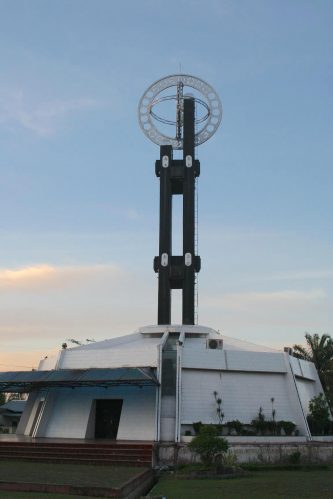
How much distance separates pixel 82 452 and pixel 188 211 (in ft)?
54.9

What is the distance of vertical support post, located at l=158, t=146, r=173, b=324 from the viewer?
33094 millimetres

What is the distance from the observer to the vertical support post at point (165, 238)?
33.1 meters

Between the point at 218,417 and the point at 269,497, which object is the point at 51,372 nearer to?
the point at 218,417

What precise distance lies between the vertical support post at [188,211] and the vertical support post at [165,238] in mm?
902

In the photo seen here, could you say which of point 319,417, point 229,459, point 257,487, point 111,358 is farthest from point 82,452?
point 319,417

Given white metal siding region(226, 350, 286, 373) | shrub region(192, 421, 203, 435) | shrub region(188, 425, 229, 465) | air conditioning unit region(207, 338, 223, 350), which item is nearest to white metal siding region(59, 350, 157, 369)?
air conditioning unit region(207, 338, 223, 350)

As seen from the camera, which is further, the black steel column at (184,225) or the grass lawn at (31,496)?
the black steel column at (184,225)

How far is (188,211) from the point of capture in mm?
34812

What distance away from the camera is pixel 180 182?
117 ft

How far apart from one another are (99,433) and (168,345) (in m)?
5.08

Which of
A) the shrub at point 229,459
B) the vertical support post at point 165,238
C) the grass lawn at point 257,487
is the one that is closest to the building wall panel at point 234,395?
the shrub at point 229,459

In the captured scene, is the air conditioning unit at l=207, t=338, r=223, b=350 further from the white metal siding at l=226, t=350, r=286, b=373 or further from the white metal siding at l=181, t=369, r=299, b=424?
the white metal siding at l=181, t=369, r=299, b=424

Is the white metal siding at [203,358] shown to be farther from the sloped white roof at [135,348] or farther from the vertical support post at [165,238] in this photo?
the vertical support post at [165,238]

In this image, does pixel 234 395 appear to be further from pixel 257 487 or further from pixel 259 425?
pixel 257 487
